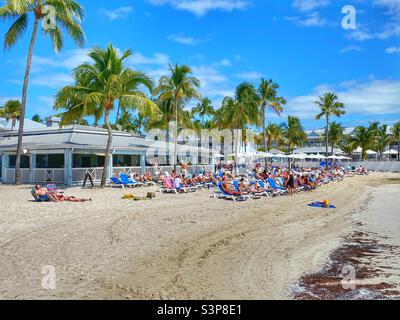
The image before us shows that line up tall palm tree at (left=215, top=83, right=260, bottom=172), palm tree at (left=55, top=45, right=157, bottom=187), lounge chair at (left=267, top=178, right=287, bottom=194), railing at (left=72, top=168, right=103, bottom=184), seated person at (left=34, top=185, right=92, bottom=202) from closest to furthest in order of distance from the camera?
1. seated person at (left=34, top=185, right=92, bottom=202)
2. lounge chair at (left=267, top=178, right=287, bottom=194)
3. palm tree at (left=55, top=45, right=157, bottom=187)
4. railing at (left=72, top=168, right=103, bottom=184)
5. tall palm tree at (left=215, top=83, right=260, bottom=172)

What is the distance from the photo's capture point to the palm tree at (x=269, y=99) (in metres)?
40.1

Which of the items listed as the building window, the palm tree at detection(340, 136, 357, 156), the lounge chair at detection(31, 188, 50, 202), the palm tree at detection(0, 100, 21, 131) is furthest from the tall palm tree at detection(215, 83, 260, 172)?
the palm tree at detection(340, 136, 357, 156)

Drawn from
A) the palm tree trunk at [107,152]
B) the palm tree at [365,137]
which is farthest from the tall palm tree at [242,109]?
the palm tree at [365,137]

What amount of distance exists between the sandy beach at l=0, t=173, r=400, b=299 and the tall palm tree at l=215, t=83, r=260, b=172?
21925 millimetres

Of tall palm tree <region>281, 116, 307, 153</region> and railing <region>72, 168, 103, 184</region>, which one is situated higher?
tall palm tree <region>281, 116, 307, 153</region>

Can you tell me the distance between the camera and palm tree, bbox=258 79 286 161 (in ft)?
132

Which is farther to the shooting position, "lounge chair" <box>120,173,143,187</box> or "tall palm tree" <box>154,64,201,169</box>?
"tall palm tree" <box>154,64,201,169</box>

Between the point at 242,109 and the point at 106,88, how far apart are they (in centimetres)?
1768

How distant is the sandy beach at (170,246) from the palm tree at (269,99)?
27.1 meters

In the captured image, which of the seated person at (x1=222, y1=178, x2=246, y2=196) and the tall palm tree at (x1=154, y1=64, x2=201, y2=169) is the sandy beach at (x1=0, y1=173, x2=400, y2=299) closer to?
the seated person at (x1=222, y1=178, x2=246, y2=196)

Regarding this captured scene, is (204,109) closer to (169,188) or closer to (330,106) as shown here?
(330,106)

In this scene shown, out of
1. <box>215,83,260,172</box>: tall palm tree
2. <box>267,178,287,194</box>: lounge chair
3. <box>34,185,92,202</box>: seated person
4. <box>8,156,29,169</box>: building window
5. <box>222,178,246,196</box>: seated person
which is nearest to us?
<box>34,185,92,202</box>: seated person

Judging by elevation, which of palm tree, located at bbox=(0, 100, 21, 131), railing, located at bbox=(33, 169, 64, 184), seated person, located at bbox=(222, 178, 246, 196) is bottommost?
seated person, located at bbox=(222, 178, 246, 196)

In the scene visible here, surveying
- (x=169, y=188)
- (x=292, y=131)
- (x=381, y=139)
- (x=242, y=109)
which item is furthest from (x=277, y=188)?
(x=381, y=139)
